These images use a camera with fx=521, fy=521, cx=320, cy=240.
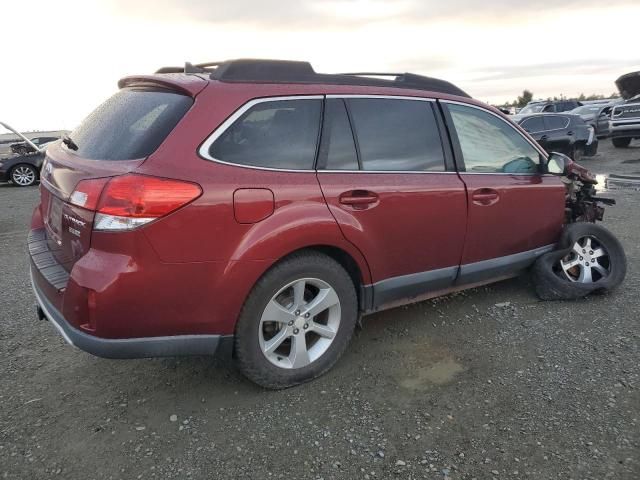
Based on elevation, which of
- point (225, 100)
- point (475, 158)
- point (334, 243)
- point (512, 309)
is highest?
point (225, 100)

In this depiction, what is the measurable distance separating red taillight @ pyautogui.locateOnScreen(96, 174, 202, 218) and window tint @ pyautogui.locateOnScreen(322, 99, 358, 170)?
946 mm

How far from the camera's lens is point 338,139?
3012mm

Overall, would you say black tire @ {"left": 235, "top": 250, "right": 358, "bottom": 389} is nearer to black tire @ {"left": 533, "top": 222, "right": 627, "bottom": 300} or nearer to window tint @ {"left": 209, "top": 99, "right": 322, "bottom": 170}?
window tint @ {"left": 209, "top": 99, "right": 322, "bottom": 170}

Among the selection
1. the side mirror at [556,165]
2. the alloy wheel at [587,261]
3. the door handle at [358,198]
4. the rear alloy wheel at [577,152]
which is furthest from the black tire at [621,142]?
the door handle at [358,198]

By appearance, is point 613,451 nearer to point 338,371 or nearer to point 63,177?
point 338,371

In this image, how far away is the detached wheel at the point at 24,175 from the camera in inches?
541

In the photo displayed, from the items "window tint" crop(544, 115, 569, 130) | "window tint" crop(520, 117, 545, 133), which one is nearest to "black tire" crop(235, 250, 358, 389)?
"window tint" crop(520, 117, 545, 133)

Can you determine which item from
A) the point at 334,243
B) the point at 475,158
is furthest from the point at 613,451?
the point at 475,158

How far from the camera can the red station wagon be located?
7.91ft

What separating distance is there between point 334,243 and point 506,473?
4.57 ft

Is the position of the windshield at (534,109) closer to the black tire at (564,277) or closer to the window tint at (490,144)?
the black tire at (564,277)

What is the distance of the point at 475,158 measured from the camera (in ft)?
12.1

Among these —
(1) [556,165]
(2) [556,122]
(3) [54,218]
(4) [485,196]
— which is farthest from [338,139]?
(2) [556,122]

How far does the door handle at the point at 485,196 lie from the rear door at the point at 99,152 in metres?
2.01
